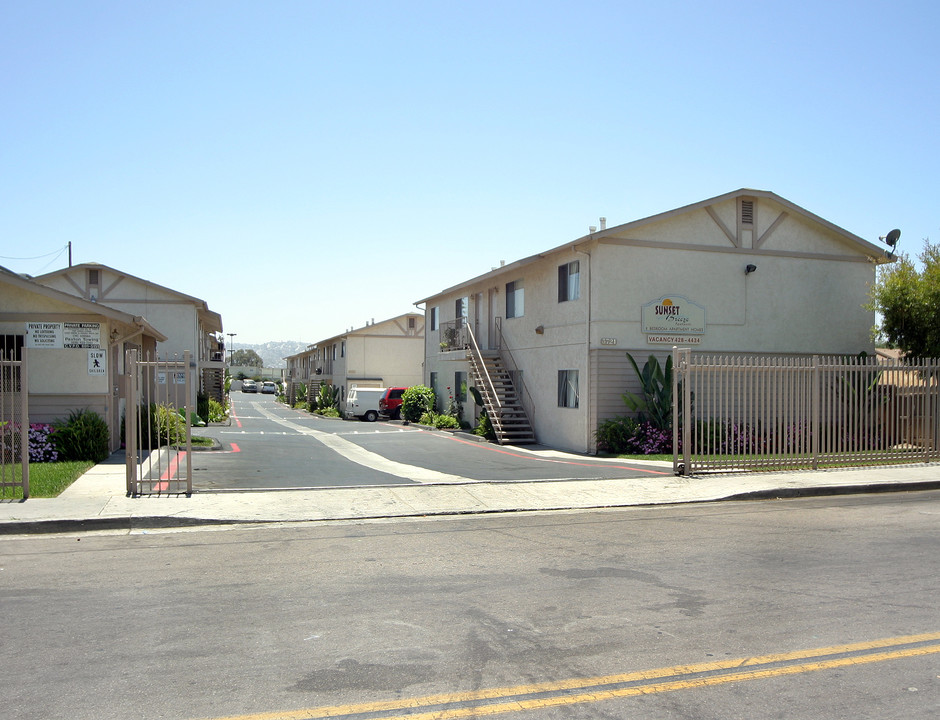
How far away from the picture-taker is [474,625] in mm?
5773

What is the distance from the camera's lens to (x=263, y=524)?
33.2 feet

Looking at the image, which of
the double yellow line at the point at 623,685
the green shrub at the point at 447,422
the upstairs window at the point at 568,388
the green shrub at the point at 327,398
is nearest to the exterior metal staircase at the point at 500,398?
the upstairs window at the point at 568,388

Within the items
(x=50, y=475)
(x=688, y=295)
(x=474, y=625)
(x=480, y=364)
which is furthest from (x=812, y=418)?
(x=50, y=475)

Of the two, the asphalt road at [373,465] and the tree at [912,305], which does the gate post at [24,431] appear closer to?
the asphalt road at [373,465]

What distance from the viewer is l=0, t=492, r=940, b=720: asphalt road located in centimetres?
445

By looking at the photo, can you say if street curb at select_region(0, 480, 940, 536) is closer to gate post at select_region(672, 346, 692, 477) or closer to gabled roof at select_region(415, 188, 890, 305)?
gate post at select_region(672, 346, 692, 477)

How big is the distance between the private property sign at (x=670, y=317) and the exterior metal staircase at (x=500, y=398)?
519 cm

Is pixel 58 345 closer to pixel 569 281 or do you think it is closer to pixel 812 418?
pixel 569 281

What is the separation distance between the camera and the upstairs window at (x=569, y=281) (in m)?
20.8

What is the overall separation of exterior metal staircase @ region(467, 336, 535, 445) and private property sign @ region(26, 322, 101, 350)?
11.0 meters

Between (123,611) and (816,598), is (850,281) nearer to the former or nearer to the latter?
(816,598)

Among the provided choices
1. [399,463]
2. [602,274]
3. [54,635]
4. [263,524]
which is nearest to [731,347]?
[602,274]

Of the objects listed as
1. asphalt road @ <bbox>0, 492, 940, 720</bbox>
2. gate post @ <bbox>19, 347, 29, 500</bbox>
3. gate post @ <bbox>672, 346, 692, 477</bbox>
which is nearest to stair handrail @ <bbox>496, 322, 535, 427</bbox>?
gate post @ <bbox>672, 346, 692, 477</bbox>

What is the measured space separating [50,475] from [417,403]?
69.9 ft
